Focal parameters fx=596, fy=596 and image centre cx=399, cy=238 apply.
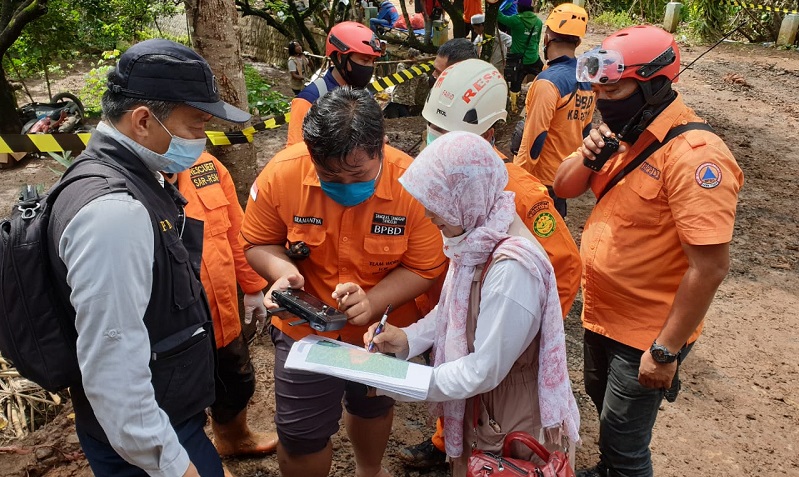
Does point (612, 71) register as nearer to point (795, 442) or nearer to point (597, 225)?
point (597, 225)

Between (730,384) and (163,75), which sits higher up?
(163,75)

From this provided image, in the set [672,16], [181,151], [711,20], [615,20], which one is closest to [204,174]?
[181,151]

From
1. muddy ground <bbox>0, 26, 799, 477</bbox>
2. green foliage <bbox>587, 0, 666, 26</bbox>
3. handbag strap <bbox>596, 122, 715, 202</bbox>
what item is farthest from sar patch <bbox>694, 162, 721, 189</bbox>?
green foliage <bbox>587, 0, 666, 26</bbox>

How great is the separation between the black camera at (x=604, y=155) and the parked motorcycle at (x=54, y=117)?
8288 mm

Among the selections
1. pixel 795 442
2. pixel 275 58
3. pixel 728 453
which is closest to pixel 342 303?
pixel 728 453

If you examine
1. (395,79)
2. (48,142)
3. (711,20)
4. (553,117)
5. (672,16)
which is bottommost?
Answer: (672,16)

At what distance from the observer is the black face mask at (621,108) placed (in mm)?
2527

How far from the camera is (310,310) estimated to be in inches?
85.9

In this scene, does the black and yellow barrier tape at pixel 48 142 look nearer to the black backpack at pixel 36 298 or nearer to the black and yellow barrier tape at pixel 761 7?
the black backpack at pixel 36 298

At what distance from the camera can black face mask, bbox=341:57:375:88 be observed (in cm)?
427

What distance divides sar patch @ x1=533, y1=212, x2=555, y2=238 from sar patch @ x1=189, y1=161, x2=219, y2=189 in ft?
4.93

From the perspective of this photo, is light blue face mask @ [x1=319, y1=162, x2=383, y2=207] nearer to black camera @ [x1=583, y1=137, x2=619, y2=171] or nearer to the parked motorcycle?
black camera @ [x1=583, y1=137, x2=619, y2=171]

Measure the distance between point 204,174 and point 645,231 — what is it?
77.9 inches

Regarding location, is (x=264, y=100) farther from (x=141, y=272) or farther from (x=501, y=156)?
(x=141, y=272)
